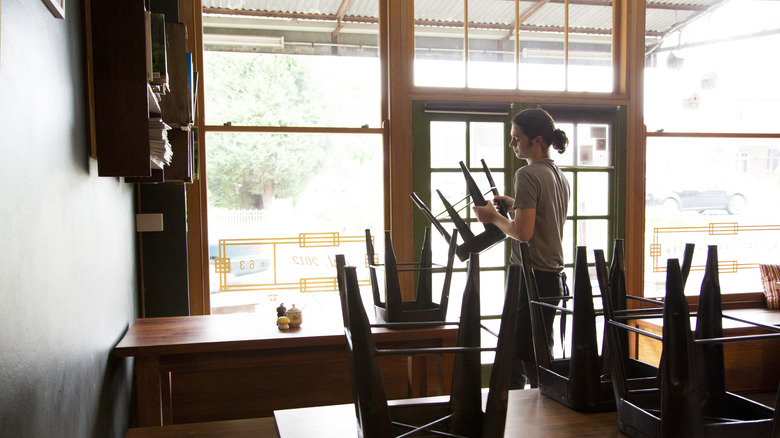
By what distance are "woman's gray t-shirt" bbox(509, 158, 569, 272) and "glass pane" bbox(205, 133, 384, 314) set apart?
132 cm

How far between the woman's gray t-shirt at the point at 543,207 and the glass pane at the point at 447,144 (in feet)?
3.90

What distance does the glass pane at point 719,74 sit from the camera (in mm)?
4039

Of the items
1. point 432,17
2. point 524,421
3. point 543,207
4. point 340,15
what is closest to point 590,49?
point 432,17

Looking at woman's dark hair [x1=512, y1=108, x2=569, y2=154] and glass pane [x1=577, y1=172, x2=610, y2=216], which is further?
glass pane [x1=577, y1=172, x2=610, y2=216]

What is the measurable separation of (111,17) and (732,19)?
429cm

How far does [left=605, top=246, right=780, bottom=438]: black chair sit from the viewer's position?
2.94ft

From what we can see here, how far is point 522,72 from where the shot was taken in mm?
3771

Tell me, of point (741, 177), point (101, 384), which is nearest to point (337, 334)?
point (101, 384)

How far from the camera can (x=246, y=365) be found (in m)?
2.23

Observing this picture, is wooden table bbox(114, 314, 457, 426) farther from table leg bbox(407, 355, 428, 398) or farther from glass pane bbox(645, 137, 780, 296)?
glass pane bbox(645, 137, 780, 296)

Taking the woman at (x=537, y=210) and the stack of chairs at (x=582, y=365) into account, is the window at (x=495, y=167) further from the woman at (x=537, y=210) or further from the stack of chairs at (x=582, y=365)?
the stack of chairs at (x=582, y=365)

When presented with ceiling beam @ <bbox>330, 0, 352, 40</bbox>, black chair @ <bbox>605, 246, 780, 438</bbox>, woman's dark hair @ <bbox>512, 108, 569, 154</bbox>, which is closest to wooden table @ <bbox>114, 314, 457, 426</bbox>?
woman's dark hair @ <bbox>512, 108, 569, 154</bbox>

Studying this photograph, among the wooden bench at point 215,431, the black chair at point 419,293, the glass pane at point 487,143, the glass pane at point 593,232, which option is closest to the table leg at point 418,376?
the black chair at point 419,293

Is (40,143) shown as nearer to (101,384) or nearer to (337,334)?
(101,384)
